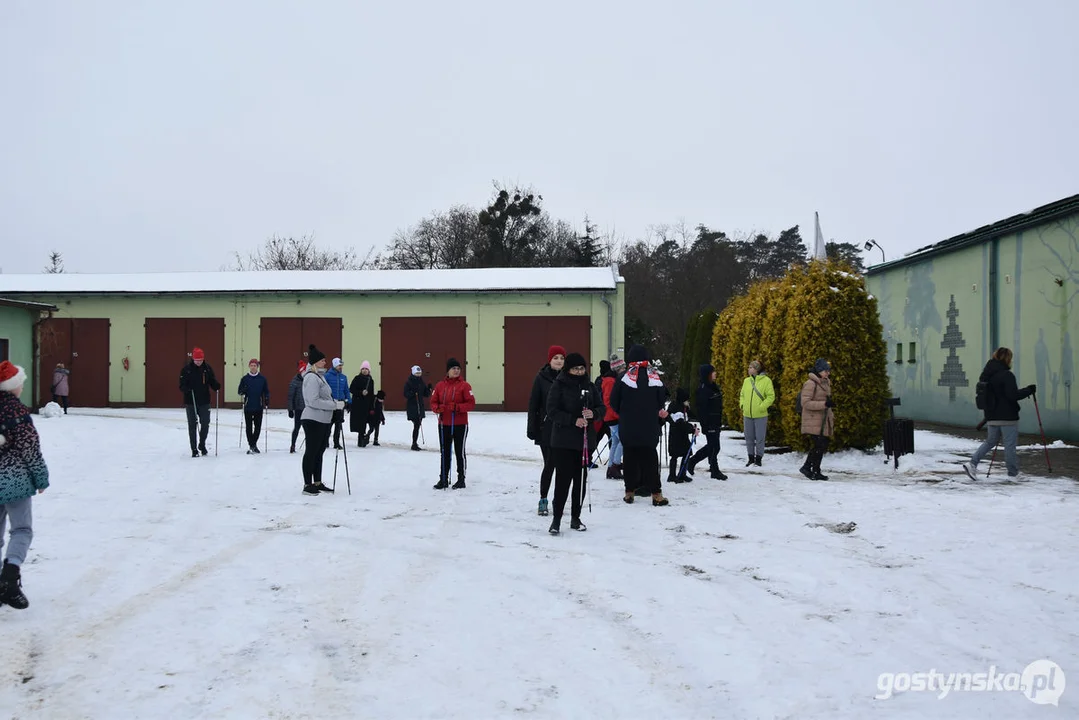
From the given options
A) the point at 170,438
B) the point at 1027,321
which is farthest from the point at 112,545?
the point at 1027,321

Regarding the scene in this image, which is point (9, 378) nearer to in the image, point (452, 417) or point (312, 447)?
point (312, 447)

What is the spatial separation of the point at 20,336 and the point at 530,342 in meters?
16.0

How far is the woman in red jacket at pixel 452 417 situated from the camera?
1087cm

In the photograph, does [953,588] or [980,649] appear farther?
[953,588]

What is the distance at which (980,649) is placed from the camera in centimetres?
470

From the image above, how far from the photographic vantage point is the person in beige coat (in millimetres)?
11516

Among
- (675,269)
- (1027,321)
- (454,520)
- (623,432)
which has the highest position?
(675,269)

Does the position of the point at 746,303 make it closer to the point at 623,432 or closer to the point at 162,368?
the point at 623,432

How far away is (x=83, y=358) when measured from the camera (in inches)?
1191

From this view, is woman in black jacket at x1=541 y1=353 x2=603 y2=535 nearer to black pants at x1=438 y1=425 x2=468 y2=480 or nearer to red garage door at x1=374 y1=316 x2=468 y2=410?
black pants at x1=438 y1=425 x2=468 y2=480

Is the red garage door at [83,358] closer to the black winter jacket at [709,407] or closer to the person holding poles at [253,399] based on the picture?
the person holding poles at [253,399]

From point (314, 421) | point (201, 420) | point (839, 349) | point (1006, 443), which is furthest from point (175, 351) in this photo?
point (1006, 443)

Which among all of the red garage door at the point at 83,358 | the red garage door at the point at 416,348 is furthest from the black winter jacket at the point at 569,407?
the red garage door at the point at 83,358

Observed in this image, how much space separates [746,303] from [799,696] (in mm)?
15515
